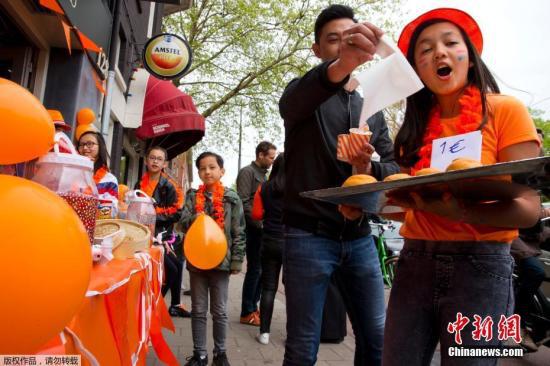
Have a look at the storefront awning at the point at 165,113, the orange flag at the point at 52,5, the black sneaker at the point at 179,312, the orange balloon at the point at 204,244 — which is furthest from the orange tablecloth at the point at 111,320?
the storefront awning at the point at 165,113

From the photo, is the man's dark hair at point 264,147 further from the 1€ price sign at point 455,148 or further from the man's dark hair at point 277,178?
the 1€ price sign at point 455,148

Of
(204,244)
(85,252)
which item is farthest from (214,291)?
(85,252)

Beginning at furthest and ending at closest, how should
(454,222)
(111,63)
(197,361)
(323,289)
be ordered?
(111,63), (197,361), (323,289), (454,222)

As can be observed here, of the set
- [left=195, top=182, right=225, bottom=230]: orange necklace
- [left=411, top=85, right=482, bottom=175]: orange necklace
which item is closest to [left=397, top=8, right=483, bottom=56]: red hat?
[left=411, top=85, right=482, bottom=175]: orange necklace

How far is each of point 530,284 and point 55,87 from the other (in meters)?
6.28

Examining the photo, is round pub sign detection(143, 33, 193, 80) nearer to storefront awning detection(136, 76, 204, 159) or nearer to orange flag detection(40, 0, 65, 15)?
storefront awning detection(136, 76, 204, 159)

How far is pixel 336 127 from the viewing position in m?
1.98

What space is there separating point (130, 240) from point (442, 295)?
3.83 feet

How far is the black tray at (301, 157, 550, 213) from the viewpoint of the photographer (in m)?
0.89

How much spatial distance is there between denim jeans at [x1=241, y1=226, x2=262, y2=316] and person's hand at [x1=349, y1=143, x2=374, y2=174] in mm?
3645

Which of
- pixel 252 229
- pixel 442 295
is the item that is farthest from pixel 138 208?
pixel 252 229

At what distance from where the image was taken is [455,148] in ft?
4.24

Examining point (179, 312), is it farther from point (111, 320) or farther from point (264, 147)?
point (111, 320)

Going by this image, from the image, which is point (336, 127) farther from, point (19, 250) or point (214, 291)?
point (214, 291)
